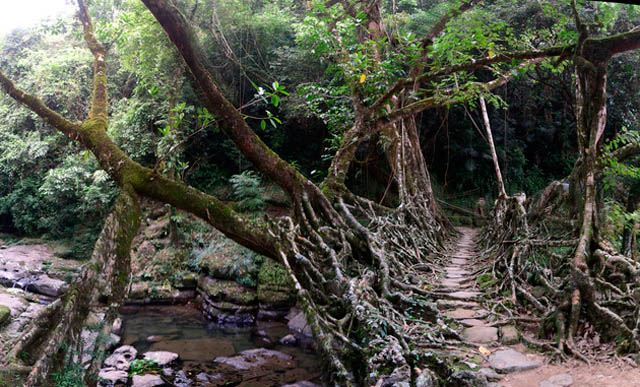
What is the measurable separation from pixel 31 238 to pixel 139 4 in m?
10.3

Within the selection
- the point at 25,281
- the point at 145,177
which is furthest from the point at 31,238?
the point at 145,177

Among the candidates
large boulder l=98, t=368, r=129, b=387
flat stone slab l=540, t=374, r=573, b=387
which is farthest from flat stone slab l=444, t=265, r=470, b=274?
large boulder l=98, t=368, r=129, b=387

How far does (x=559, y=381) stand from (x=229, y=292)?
706 centimetres

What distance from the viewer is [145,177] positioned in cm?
447

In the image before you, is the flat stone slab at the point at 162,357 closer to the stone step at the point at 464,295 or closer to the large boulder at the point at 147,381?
the large boulder at the point at 147,381

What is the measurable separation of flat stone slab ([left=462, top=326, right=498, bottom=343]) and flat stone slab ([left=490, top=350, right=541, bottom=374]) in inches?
10.0

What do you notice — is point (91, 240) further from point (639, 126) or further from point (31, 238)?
point (639, 126)

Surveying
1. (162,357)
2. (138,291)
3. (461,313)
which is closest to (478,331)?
(461,313)

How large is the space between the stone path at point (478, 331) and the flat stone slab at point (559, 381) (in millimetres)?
222

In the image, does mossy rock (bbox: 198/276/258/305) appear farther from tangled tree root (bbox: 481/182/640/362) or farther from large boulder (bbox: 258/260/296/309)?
tangled tree root (bbox: 481/182/640/362)

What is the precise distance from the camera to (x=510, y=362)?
315 cm

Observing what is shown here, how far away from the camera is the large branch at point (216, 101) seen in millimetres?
4023

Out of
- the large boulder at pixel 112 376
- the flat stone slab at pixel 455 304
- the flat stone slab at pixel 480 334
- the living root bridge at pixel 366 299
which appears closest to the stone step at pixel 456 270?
the living root bridge at pixel 366 299

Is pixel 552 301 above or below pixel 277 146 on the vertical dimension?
below
